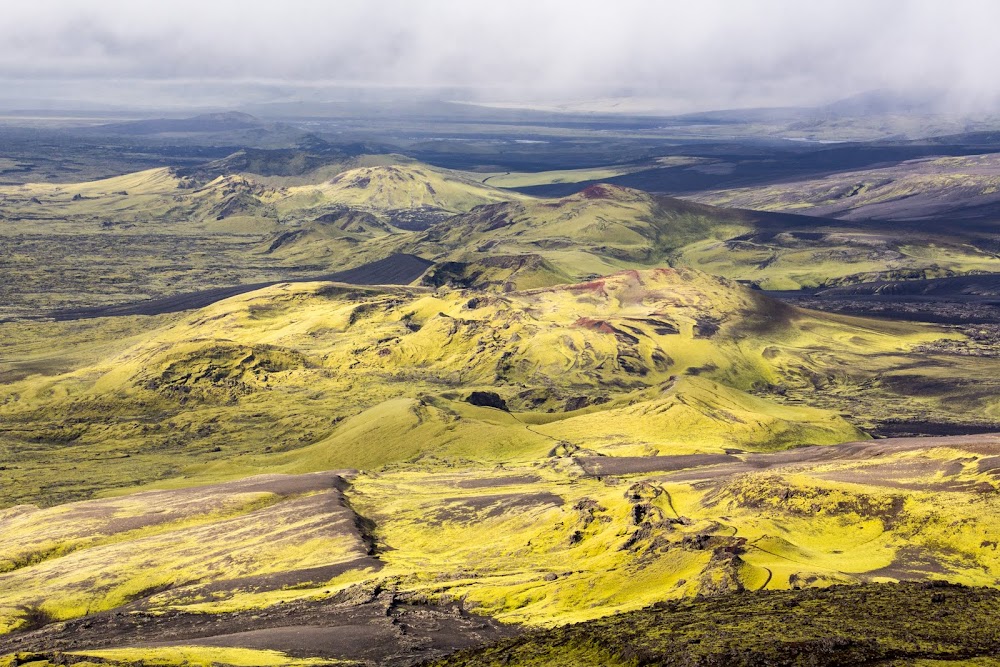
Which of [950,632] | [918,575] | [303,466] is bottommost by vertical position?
[303,466]

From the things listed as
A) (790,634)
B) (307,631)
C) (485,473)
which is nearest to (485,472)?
(485,473)

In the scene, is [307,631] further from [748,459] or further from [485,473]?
[748,459]

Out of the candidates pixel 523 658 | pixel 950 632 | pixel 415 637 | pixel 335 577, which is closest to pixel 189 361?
pixel 335 577

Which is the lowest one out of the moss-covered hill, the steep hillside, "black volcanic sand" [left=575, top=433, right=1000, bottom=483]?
the steep hillside

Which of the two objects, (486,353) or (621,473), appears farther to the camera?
(486,353)

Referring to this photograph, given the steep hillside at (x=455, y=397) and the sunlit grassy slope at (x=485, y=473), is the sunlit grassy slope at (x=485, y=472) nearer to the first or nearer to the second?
the sunlit grassy slope at (x=485, y=473)

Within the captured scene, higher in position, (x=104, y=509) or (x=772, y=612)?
(x=772, y=612)

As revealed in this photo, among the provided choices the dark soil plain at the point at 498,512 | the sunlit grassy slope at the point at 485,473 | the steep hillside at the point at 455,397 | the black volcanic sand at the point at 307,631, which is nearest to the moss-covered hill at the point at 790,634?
the dark soil plain at the point at 498,512

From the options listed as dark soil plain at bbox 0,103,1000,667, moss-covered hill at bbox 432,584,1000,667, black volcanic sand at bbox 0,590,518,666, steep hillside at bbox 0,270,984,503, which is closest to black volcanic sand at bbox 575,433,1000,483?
dark soil plain at bbox 0,103,1000,667

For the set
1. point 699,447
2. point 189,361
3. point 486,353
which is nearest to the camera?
point 699,447

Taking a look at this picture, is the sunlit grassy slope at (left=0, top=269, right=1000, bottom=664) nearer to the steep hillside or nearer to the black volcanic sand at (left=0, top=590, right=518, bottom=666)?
the steep hillside

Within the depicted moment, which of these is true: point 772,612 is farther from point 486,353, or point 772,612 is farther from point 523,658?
point 486,353
